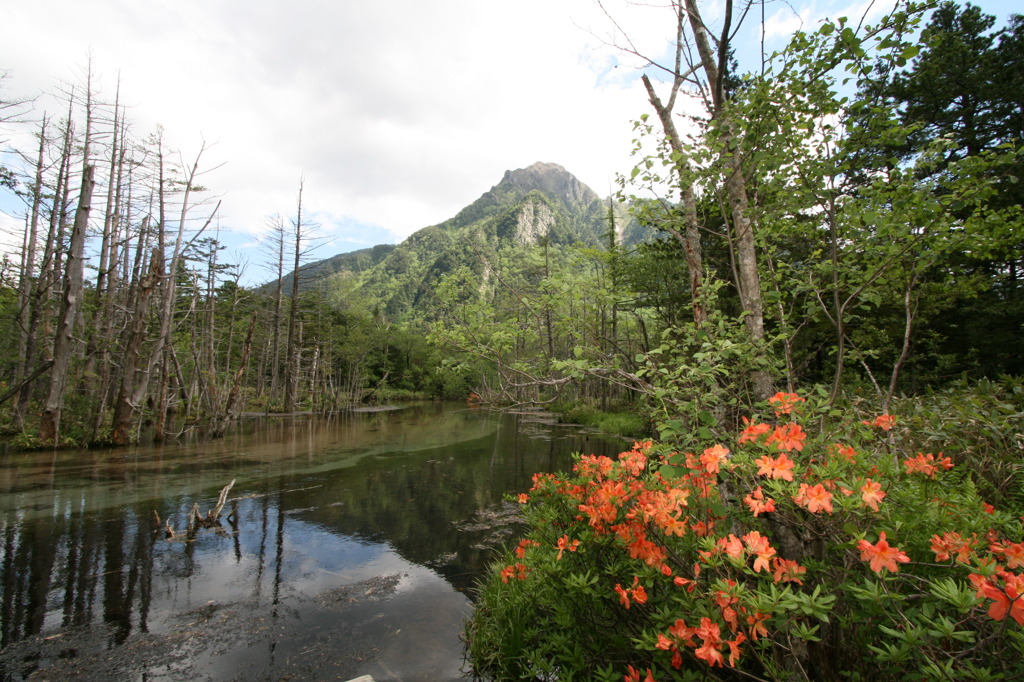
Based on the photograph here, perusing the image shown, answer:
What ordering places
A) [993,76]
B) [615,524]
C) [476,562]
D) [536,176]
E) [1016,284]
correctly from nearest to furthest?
[615,524], [476,562], [1016,284], [993,76], [536,176]

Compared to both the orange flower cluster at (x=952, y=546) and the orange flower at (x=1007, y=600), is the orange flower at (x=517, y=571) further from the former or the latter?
the orange flower at (x=1007, y=600)

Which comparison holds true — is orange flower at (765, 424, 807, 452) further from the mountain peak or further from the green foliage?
the mountain peak

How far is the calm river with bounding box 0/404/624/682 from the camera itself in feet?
12.0

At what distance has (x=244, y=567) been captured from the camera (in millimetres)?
5355

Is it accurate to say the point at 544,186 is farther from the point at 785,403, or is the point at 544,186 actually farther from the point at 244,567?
the point at 785,403

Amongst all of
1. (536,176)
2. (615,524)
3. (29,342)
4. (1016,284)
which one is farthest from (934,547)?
(536,176)

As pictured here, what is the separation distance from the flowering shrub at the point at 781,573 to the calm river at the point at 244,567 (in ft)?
4.91

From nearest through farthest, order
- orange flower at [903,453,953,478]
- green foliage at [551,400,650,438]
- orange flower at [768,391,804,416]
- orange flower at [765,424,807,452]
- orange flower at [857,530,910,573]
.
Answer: orange flower at [857,530,910,573] → orange flower at [765,424,807,452] → orange flower at [768,391,804,416] → orange flower at [903,453,953,478] → green foliage at [551,400,650,438]

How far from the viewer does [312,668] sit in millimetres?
3543

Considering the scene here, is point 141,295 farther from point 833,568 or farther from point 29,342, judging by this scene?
point 833,568

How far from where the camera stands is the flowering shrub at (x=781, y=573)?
1.50 m

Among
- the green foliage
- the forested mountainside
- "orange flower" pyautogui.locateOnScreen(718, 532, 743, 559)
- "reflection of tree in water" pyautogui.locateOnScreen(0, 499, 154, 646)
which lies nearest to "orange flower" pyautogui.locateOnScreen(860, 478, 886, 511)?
"orange flower" pyautogui.locateOnScreen(718, 532, 743, 559)

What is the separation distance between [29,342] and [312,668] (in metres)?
15.9

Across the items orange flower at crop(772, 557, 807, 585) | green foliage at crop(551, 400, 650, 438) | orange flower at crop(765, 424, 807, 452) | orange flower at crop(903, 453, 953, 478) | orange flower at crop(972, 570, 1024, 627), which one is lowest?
green foliage at crop(551, 400, 650, 438)
